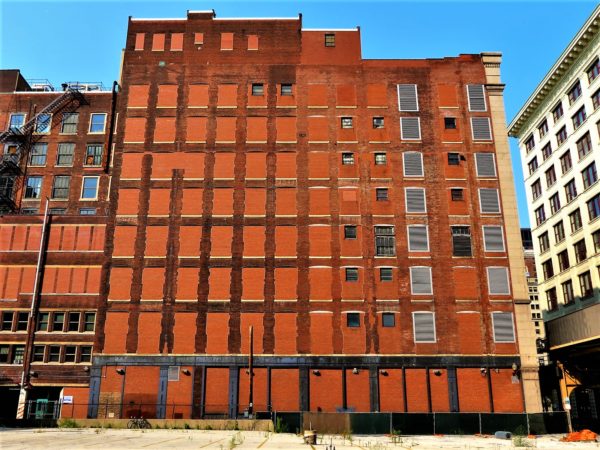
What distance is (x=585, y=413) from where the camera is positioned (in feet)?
195

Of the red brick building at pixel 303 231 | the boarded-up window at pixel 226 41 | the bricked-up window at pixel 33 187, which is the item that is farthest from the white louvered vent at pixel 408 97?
the bricked-up window at pixel 33 187

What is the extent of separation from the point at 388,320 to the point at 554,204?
30.5m

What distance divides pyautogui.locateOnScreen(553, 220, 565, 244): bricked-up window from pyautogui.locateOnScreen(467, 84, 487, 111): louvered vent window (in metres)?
18.7

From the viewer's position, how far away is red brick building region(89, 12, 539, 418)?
4581 centimetres

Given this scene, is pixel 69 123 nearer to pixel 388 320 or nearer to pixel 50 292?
pixel 50 292

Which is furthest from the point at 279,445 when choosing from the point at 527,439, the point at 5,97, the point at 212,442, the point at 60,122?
the point at 5,97

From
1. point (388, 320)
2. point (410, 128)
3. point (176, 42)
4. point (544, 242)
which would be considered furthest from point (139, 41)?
point (544, 242)

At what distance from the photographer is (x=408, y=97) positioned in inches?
2142

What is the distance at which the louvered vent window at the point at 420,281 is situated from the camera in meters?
48.1

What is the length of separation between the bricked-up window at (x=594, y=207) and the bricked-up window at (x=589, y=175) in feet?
5.25

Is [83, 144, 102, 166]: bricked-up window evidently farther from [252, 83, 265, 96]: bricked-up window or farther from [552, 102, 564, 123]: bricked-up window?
[552, 102, 564, 123]: bricked-up window

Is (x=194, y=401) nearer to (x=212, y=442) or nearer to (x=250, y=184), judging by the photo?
(x=212, y=442)

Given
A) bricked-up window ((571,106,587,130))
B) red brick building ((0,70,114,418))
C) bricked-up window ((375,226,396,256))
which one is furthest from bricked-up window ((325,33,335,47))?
red brick building ((0,70,114,418))

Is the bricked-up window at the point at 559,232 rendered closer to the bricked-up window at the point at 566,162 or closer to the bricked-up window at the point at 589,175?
the bricked-up window at the point at 566,162
